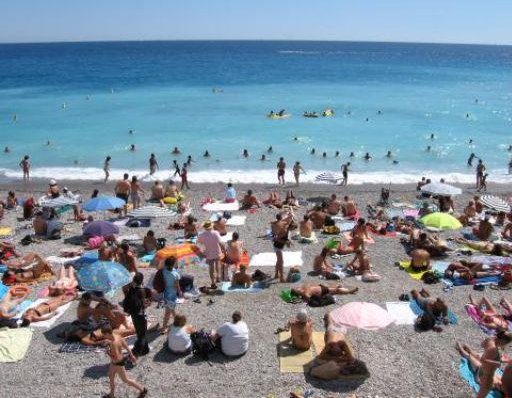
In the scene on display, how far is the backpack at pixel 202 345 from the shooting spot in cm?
888

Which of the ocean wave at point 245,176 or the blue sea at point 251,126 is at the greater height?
the blue sea at point 251,126

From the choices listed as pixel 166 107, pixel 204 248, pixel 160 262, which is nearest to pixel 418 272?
pixel 204 248

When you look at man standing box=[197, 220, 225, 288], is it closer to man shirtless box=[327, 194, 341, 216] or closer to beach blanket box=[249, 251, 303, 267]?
beach blanket box=[249, 251, 303, 267]

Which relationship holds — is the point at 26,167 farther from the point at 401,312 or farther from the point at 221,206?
the point at 401,312

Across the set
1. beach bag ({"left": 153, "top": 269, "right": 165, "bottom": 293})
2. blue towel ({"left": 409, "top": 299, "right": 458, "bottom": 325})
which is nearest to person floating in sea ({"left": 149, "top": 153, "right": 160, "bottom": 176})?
beach bag ({"left": 153, "top": 269, "right": 165, "bottom": 293})

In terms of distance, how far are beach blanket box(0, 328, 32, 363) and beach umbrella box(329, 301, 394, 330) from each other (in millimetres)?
5324

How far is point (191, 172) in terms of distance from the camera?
1071 inches

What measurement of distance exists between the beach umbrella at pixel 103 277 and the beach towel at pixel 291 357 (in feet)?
10.7

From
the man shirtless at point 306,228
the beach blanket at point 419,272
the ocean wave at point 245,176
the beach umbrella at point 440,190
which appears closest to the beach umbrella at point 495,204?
the beach umbrella at point 440,190

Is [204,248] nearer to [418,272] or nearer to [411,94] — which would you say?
[418,272]

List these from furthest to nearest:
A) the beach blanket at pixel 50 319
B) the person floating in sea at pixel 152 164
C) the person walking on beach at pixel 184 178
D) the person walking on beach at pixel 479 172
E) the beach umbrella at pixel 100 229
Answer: the person floating in sea at pixel 152 164 → the person walking on beach at pixel 479 172 → the person walking on beach at pixel 184 178 → the beach umbrella at pixel 100 229 → the beach blanket at pixel 50 319

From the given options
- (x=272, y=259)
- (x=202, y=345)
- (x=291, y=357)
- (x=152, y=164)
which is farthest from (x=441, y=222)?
(x=152, y=164)

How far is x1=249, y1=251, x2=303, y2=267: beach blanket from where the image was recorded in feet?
43.9

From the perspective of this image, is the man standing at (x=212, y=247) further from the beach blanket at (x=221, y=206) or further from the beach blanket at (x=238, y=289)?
the beach blanket at (x=221, y=206)
